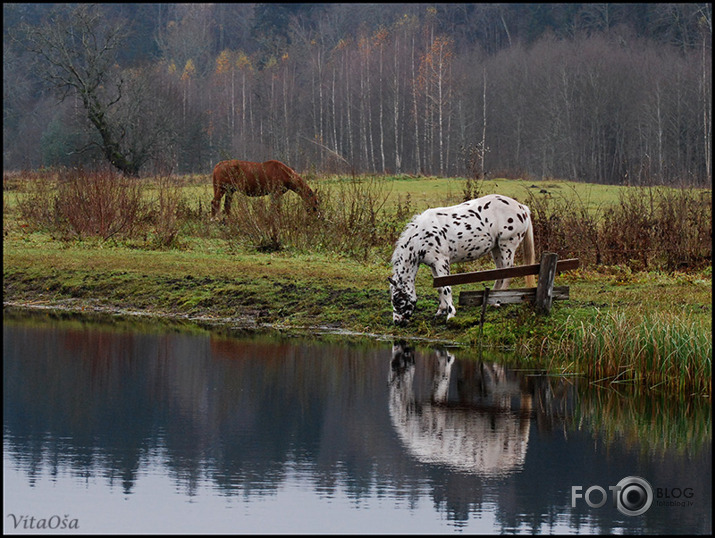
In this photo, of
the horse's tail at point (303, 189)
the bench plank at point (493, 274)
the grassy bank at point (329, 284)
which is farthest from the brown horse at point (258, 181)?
the bench plank at point (493, 274)

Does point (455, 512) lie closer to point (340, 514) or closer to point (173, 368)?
point (340, 514)

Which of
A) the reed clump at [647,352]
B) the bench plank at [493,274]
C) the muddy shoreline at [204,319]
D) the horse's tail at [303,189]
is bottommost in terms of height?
the muddy shoreline at [204,319]

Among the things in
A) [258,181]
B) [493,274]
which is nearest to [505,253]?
[493,274]

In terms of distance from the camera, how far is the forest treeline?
2298 inches

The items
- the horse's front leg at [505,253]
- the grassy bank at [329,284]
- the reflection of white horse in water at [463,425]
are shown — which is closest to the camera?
the reflection of white horse in water at [463,425]

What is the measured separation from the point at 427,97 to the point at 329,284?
47541mm

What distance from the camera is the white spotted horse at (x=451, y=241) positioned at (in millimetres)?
15141

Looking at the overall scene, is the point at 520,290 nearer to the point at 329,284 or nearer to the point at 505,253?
the point at 505,253

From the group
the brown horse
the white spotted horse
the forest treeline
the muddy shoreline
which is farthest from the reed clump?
the forest treeline

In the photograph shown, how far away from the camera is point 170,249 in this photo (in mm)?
24266

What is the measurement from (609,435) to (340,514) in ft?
11.2

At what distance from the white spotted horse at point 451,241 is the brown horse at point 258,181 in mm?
8873

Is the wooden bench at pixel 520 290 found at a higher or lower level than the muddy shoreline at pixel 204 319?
higher

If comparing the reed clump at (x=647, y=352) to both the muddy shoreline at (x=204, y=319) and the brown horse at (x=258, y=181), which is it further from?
the brown horse at (x=258, y=181)
